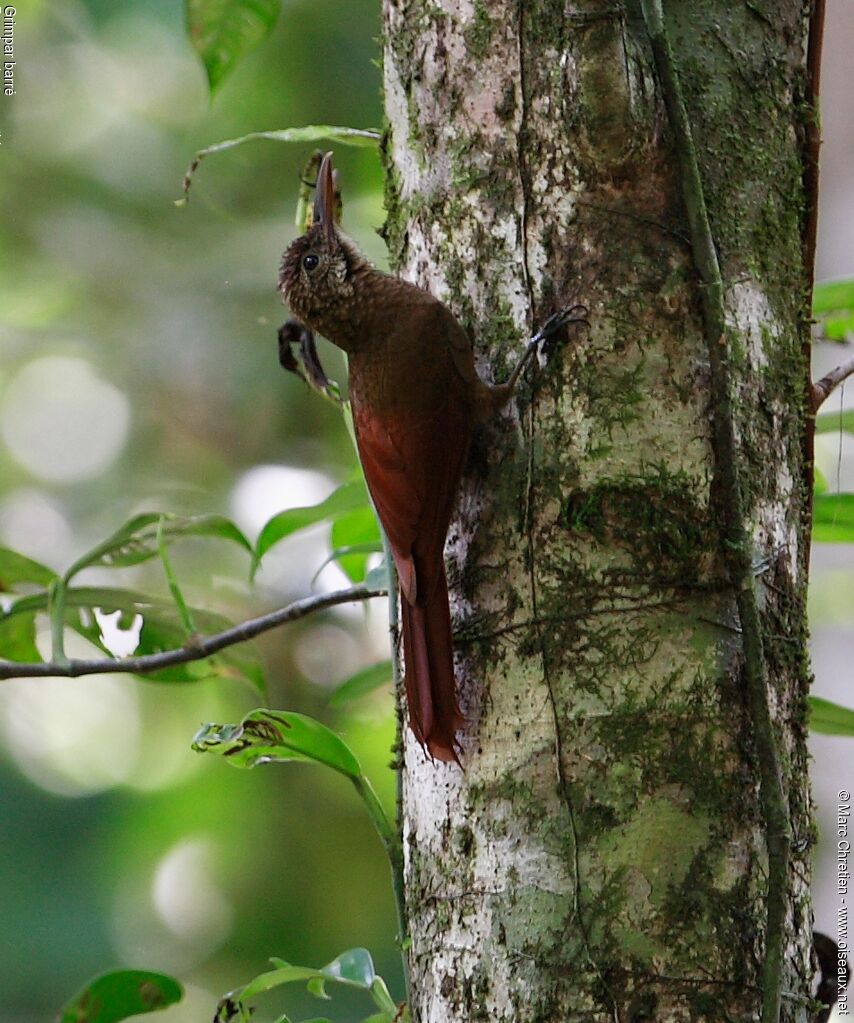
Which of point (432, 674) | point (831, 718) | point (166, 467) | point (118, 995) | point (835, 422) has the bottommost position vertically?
point (118, 995)

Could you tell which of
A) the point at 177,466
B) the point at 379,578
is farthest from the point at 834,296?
the point at 177,466

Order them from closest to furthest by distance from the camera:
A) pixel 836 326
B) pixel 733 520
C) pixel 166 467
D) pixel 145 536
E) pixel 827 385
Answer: pixel 733 520, pixel 827 385, pixel 836 326, pixel 145 536, pixel 166 467

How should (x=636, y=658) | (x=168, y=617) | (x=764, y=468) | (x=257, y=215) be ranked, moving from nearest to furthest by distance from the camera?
1. (x=636, y=658)
2. (x=764, y=468)
3. (x=168, y=617)
4. (x=257, y=215)

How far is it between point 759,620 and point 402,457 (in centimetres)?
67

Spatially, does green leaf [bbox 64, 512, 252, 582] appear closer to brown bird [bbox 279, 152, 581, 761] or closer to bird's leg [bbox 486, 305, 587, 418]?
brown bird [bbox 279, 152, 581, 761]

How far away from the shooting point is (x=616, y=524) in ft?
5.00

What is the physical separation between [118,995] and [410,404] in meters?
0.99

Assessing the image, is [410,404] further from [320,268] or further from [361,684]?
[361,684]

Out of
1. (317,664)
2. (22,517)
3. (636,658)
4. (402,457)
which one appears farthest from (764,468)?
(22,517)

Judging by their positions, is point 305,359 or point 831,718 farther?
point 305,359

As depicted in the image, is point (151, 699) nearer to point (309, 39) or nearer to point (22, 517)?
point (22, 517)

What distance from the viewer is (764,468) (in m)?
1.61

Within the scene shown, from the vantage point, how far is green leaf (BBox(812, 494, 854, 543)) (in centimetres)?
192

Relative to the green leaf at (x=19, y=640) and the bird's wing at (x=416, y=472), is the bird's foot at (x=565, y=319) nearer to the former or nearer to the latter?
the bird's wing at (x=416, y=472)
